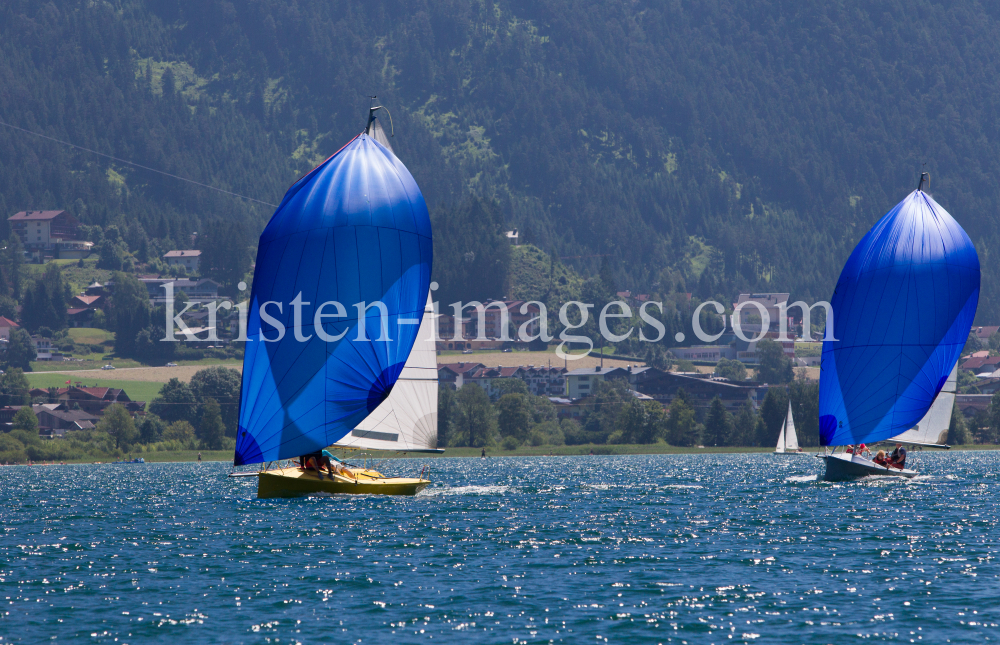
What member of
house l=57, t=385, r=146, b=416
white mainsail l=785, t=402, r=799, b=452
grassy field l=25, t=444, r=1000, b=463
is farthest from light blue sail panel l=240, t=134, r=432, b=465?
house l=57, t=385, r=146, b=416

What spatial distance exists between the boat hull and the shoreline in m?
66.6

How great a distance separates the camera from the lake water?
24.6 meters

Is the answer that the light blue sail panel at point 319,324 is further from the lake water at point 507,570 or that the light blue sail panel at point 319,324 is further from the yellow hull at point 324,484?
the lake water at point 507,570

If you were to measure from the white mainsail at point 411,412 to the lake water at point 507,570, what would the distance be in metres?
2.61

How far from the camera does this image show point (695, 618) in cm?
2534

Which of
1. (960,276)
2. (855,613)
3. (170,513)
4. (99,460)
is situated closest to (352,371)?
(170,513)

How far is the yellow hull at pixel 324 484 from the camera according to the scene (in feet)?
158

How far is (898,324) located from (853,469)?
7.57 m

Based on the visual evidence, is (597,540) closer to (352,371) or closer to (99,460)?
(352,371)

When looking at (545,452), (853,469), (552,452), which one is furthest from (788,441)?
(853,469)

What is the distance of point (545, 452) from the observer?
149 metres

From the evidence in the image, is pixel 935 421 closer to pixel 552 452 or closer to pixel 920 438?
pixel 920 438

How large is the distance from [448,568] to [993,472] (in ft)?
188

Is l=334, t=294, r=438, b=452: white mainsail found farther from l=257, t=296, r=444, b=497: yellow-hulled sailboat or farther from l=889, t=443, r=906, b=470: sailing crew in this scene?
l=889, t=443, r=906, b=470: sailing crew
